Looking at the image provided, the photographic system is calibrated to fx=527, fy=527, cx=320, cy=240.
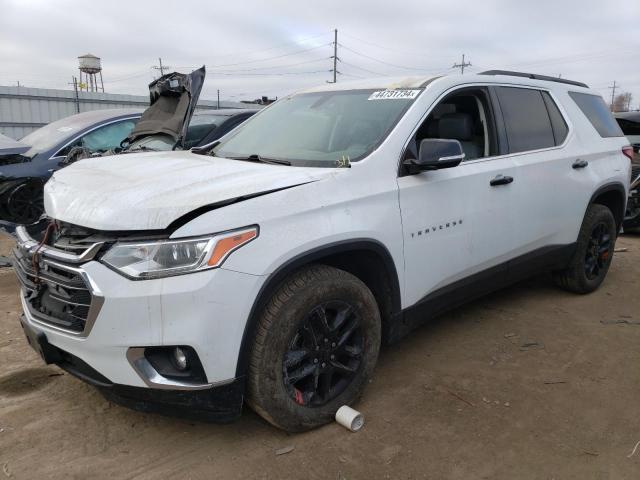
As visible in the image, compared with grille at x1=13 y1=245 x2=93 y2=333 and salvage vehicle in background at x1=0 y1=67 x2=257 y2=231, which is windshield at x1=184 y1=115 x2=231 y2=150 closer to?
salvage vehicle in background at x1=0 y1=67 x2=257 y2=231

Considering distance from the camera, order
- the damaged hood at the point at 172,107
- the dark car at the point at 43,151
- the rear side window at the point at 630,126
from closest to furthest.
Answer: the dark car at the point at 43,151 < the damaged hood at the point at 172,107 < the rear side window at the point at 630,126

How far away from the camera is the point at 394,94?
131 inches

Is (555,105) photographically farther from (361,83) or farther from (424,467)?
(424,467)

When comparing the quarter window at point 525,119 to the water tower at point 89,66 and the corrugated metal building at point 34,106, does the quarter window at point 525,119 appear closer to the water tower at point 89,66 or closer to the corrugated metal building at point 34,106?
the corrugated metal building at point 34,106

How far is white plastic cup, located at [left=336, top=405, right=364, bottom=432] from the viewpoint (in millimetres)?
2753

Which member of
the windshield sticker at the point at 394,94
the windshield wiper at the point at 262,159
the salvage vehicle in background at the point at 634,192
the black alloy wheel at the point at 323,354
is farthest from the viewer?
the salvage vehicle in background at the point at 634,192

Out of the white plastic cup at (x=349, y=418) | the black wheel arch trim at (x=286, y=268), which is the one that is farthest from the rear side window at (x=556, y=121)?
the white plastic cup at (x=349, y=418)

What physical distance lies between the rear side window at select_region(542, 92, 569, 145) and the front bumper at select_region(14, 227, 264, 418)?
10.1 feet

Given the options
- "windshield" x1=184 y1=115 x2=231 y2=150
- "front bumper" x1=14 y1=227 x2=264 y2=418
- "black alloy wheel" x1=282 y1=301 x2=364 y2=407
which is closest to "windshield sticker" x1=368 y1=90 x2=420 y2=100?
"black alloy wheel" x1=282 y1=301 x2=364 y2=407

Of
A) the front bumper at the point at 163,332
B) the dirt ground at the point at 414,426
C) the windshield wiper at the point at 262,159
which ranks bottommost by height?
the dirt ground at the point at 414,426

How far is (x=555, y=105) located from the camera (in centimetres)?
435

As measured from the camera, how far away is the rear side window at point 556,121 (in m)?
4.25

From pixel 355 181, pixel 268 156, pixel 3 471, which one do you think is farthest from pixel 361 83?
pixel 3 471

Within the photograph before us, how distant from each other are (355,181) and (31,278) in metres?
1.70
